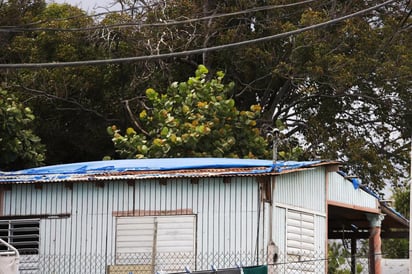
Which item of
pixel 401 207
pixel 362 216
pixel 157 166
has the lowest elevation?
pixel 362 216

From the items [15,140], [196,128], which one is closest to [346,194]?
[196,128]

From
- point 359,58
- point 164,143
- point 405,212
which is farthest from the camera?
point 405,212

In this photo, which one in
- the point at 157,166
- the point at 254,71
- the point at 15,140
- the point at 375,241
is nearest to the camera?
the point at 157,166

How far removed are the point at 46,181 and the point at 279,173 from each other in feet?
15.0

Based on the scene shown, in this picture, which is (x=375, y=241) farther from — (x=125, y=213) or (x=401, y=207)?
(x=401, y=207)

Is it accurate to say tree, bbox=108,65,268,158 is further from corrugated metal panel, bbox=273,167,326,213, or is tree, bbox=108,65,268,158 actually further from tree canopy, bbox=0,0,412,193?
corrugated metal panel, bbox=273,167,326,213

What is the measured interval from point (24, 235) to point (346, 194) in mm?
6781

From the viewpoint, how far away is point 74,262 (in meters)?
19.9

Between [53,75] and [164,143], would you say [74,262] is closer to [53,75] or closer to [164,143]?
[164,143]

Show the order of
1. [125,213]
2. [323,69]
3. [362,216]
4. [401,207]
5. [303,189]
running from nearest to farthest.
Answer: [125,213]
[303,189]
[362,216]
[323,69]
[401,207]

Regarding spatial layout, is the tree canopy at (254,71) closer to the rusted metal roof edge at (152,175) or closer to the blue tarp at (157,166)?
the blue tarp at (157,166)

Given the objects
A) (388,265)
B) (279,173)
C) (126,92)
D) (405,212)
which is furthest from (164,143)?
(405,212)

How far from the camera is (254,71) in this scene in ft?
116

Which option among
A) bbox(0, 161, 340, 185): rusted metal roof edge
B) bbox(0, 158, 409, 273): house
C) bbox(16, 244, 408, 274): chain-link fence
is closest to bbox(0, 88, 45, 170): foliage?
bbox(0, 158, 409, 273): house
